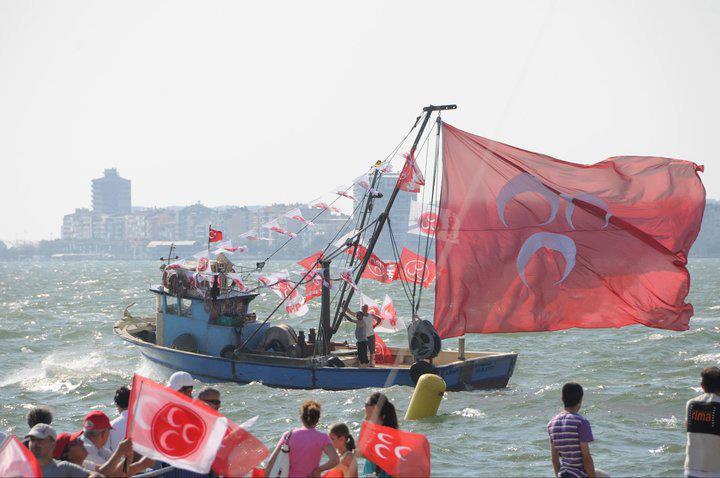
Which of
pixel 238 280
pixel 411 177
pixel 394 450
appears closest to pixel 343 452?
pixel 394 450

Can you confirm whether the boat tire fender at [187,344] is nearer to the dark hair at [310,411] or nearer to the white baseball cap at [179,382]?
the white baseball cap at [179,382]

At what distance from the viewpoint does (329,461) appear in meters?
10.1

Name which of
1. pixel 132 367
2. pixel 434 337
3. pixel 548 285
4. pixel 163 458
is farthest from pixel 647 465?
pixel 132 367

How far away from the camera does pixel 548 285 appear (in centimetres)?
1780

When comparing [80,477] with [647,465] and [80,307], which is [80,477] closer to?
[647,465]

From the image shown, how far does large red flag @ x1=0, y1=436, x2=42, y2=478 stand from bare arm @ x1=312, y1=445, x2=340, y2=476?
261 centimetres

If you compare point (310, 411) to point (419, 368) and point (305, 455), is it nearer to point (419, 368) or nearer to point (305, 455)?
point (305, 455)

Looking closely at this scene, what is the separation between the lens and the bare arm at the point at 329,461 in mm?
10062

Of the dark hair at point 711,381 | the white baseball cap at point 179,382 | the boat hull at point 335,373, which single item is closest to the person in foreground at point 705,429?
the dark hair at point 711,381

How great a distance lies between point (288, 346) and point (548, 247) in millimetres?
11319

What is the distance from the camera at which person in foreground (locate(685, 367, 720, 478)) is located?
10211 millimetres

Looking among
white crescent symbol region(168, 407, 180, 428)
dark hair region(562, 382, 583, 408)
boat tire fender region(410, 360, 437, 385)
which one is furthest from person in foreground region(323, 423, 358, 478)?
boat tire fender region(410, 360, 437, 385)

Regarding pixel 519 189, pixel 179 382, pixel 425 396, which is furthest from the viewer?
pixel 425 396

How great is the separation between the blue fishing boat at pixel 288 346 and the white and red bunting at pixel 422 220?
0.68m
